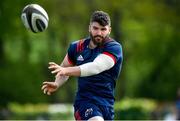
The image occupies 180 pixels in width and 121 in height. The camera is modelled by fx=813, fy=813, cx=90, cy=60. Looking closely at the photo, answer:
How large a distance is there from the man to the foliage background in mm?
29414

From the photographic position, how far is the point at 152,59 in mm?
51719

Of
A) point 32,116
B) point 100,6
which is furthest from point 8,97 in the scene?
point 100,6

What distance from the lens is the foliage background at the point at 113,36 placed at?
147ft

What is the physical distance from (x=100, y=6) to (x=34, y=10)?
1515 inches

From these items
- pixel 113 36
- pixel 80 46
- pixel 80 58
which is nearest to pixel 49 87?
pixel 80 58

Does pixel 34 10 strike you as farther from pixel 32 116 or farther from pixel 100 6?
pixel 100 6

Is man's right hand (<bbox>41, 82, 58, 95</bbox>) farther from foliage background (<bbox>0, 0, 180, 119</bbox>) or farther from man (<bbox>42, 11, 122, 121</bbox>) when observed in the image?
foliage background (<bbox>0, 0, 180, 119</bbox>)

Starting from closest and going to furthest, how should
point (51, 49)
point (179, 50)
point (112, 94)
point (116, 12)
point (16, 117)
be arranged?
point (112, 94) < point (16, 117) < point (179, 50) < point (116, 12) < point (51, 49)

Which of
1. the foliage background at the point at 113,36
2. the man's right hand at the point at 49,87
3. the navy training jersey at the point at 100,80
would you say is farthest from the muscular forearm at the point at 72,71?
the foliage background at the point at 113,36

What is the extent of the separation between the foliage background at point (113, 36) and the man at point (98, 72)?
96.5 ft

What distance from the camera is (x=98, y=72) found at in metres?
11.5

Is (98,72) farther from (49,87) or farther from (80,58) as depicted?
(49,87)

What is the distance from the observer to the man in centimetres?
1154

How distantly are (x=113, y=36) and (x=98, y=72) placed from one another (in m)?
42.0
